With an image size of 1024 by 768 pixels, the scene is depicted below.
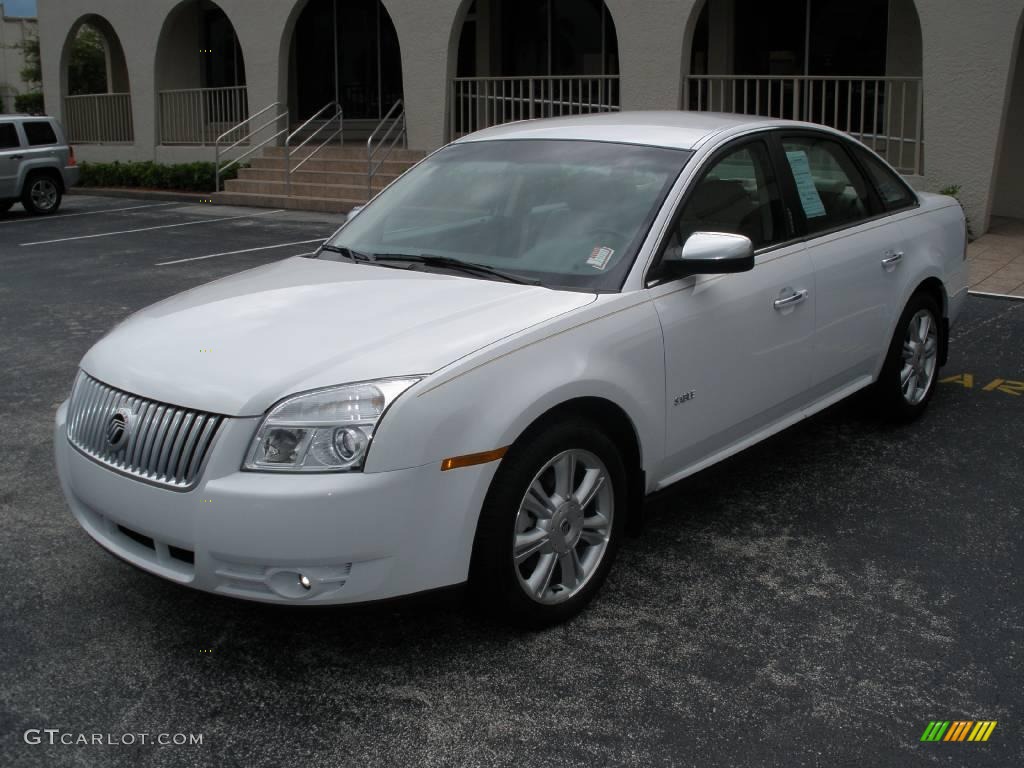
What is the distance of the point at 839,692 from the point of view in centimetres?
340

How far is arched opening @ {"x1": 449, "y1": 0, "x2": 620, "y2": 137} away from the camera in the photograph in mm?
18016

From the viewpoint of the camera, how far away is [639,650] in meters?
3.67

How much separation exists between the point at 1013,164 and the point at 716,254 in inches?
483

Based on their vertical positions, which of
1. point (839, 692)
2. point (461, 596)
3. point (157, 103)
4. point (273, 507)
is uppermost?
point (157, 103)

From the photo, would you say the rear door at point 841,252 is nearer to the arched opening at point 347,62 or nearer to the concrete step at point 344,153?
the concrete step at point 344,153

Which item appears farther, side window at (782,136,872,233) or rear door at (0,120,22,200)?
rear door at (0,120,22,200)

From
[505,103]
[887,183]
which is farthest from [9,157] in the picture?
[887,183]

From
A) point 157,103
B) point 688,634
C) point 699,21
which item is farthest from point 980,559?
point 157,103

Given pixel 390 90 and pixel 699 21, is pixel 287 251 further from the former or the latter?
pixel 390 90

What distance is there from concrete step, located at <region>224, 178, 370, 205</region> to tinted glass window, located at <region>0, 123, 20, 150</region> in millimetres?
3430

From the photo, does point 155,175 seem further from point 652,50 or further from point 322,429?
point 322,429

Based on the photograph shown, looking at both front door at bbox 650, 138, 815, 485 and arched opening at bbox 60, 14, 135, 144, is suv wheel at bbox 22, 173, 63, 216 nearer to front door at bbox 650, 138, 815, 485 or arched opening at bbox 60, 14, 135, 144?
arched opening at bbox 60, 14, 135, 144

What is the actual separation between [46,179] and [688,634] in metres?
17.7

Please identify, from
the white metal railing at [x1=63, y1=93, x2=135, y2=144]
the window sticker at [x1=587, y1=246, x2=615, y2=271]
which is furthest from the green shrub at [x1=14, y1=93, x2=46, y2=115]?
the window sticker at [x1=587, y1=246, x2=615, y2=271]
